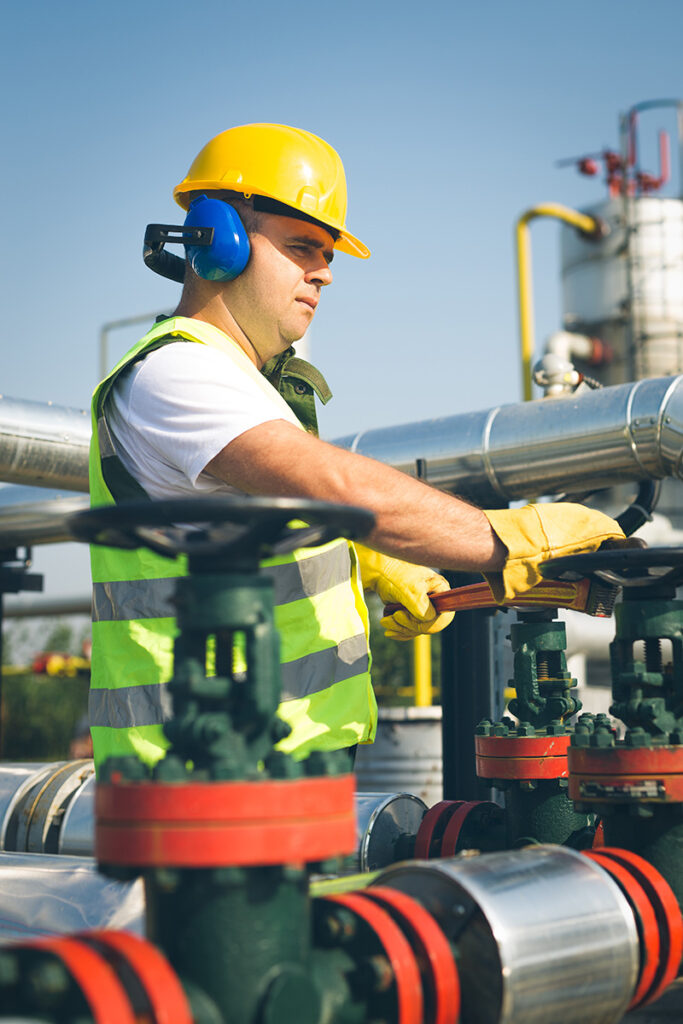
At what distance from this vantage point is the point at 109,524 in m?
1.27

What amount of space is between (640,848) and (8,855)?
4.55 feet

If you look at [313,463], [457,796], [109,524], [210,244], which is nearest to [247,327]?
[210,244]

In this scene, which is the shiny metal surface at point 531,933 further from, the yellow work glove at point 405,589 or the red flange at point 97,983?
the yellow work glove at point 405,589

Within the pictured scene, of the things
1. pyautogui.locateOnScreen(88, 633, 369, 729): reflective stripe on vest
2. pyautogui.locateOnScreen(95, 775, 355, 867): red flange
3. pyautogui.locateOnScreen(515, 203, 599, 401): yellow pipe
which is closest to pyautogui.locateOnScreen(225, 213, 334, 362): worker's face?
pyautogui.locateOnScreen(88, 633, 369, 729): reflective stripe on vest

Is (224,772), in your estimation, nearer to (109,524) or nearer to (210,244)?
(109,524)

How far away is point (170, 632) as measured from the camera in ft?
5.92

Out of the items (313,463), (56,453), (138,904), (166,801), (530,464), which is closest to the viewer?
(166,801)

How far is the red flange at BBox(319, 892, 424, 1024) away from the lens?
4.16 ft

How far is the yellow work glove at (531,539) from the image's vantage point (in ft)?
6.08

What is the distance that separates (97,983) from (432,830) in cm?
152

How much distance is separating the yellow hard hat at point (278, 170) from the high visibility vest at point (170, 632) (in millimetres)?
313

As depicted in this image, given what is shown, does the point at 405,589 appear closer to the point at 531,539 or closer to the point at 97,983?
the point at 531,539

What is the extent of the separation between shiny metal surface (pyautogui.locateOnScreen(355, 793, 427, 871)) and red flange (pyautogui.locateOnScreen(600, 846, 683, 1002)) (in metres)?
0.93

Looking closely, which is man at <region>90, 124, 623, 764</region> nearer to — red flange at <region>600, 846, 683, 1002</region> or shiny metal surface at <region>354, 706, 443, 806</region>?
red flange at <region>600, 846, 683, 1002</region>
